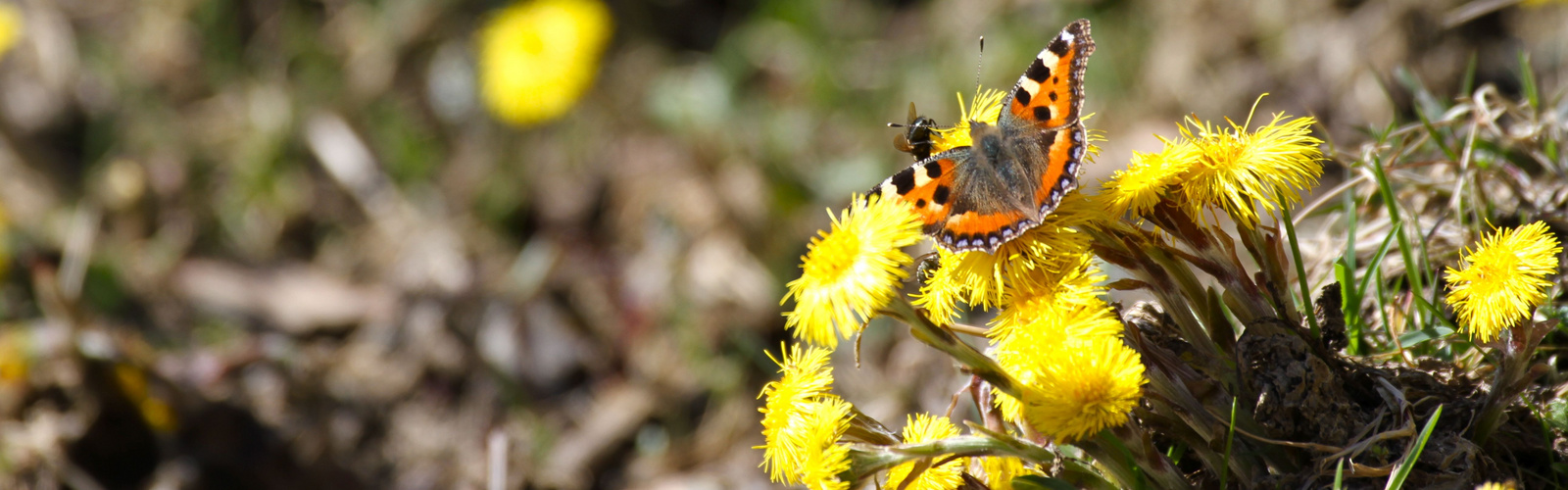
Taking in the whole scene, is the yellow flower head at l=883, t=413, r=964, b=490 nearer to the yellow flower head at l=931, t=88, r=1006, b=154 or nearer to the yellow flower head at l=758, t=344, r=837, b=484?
the yellow flower head at l=758, t=344, r=837, b=484

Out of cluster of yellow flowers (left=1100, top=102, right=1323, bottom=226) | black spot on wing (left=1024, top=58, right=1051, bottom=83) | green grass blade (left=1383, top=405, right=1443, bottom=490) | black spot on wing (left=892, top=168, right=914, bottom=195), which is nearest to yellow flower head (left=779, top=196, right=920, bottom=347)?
black spot on wing (left=892, top=168, right=914, bottom=195)

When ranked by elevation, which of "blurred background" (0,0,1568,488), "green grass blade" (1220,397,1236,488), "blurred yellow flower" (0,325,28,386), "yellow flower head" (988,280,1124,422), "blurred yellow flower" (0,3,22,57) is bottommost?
"green grass blade" (1220,397,1236,488)

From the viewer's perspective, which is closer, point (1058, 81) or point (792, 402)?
point (792, 402)

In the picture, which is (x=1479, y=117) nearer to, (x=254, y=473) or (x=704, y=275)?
(x=704, y=275)

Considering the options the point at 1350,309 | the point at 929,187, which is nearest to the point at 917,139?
the point at 929,187

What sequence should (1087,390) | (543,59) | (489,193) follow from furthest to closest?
(543,59)
(489,193)
(1087,390)

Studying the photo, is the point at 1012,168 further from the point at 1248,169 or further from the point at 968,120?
the point at 1248,169
